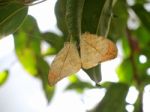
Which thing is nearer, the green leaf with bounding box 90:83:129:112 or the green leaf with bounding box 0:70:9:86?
the green leaf with bounding box 90:83:129:112

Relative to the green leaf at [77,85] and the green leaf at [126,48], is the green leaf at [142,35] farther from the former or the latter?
the green leaf at [77,85]

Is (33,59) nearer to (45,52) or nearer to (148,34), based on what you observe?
(45,52)

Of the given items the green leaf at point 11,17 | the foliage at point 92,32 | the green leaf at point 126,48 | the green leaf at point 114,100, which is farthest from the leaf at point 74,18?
the green leaf at point 126,48

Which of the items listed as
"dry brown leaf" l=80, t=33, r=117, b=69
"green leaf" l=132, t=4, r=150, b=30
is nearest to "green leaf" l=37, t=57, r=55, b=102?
"green leaf" l=132, t=4, r=150, b=30

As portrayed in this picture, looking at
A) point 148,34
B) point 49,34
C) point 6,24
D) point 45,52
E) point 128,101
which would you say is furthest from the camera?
point 45,52

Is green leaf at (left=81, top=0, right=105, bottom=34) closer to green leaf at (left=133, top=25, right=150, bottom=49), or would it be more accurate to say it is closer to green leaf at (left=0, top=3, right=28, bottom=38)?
green leaf at (left=0, top=3, right=28, bottom=38)

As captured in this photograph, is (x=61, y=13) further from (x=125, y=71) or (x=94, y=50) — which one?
(x=125, y=71)

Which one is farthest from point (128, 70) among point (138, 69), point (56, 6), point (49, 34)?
point (56, 6)
